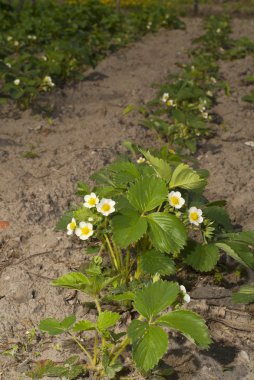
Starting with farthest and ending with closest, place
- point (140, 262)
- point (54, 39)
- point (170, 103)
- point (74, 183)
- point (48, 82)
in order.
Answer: point (54, 39) < point (48, 82) < point (170, 103) < point (74, 183) < point (140, 262)

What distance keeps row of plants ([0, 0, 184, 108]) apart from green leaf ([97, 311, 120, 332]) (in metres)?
3.15

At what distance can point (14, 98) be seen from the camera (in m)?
4.94

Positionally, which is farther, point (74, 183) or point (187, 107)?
point (187, 107)

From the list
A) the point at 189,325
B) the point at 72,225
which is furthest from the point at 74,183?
the point at 189,325

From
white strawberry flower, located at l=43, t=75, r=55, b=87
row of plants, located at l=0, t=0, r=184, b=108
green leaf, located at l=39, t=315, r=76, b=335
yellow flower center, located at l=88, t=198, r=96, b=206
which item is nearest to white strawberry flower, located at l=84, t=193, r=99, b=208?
yellow flower center, located at l=88, t=198, r=96, b=206

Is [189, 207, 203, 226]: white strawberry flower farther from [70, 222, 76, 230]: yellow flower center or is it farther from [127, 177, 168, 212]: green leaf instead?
[70, 222, 76, 230]: yellow flower center

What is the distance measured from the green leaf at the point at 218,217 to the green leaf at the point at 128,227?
52 centimetres

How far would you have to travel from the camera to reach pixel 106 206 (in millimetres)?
2406

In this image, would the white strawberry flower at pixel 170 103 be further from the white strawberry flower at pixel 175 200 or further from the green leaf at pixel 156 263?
the green leaf at pixel 156 263

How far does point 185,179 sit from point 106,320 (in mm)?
775

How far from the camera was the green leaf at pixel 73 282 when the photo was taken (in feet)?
7.11

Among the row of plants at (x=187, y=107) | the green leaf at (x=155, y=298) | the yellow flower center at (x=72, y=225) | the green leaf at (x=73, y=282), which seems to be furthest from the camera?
the row of plants at (x=187, y=107)

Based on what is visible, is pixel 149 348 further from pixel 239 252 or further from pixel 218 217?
pixel 218 217

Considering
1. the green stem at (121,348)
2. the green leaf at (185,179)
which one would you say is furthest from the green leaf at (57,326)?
the green leaf at (185,179)
